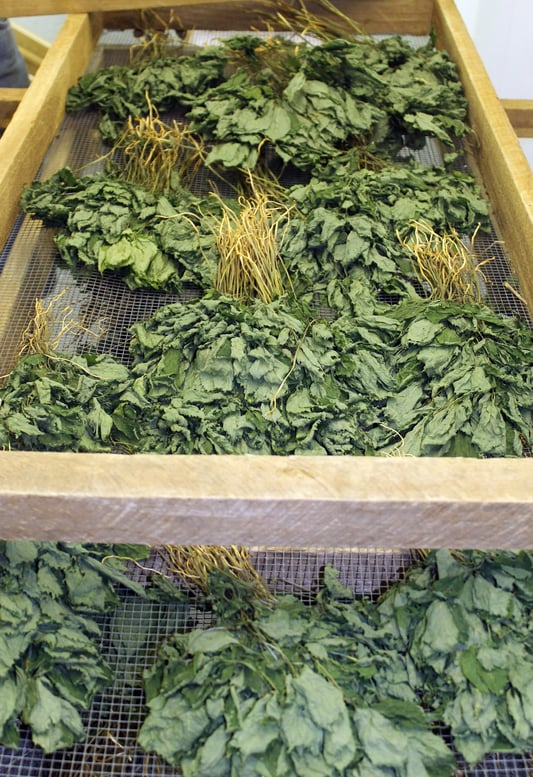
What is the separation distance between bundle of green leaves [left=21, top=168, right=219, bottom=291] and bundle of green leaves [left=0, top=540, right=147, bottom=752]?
3.48 feet

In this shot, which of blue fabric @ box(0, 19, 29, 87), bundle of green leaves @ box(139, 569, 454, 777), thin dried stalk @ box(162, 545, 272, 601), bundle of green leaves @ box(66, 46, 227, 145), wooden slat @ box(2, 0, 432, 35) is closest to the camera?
bundle of green leaves @ box(139, 569, 454, 777)

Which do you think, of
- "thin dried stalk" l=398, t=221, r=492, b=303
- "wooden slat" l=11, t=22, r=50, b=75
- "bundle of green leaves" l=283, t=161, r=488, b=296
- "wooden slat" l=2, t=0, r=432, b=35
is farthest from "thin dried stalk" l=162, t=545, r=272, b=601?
"wooden slat" l=11, t=22, r=50, b=75

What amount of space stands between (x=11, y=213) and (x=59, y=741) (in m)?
1.84

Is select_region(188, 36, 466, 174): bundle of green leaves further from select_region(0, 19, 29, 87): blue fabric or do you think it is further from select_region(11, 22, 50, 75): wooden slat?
select_region(11, 22, 50, 75): wooden slat

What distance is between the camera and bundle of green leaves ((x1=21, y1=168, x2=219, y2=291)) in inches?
107

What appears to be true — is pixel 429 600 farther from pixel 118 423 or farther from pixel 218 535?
pixel 118 423

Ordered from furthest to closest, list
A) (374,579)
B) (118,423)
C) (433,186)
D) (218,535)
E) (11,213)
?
(433,186)
(11,213)
(118,423)
(374,579)
(218,535)

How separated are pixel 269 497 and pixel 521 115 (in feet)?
8.78

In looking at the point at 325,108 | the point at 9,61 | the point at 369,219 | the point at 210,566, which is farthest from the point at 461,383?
the point at 9,61

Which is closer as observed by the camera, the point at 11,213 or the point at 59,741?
the point at 59,741

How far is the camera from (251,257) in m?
2.65

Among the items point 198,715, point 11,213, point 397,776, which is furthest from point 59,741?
point 11,213

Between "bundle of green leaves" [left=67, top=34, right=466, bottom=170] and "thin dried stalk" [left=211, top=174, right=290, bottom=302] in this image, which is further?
"bundle of green leaves" [left=67, top=34, right=466, bottom=170]

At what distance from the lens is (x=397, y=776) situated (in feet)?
5.58
